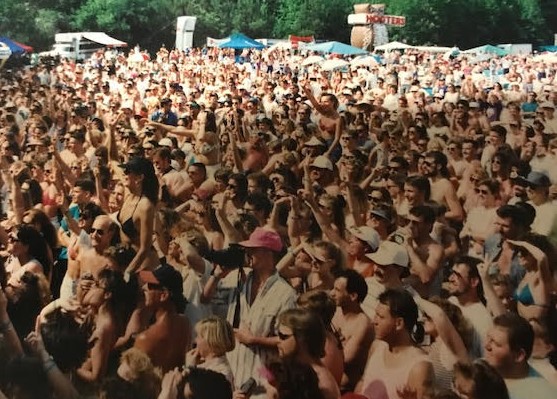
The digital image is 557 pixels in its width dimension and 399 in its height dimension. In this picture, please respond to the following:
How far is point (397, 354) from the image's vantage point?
8.10ft

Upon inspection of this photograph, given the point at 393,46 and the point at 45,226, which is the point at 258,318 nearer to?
the point at 45,226

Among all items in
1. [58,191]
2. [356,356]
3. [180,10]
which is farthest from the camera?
[180,10]

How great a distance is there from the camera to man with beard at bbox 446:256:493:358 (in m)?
2.58

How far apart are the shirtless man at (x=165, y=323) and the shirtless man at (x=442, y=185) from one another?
3.73 feet

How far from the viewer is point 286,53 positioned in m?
4.86

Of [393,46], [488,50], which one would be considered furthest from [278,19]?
[488,50]

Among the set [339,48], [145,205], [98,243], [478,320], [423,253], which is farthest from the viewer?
[339,48]

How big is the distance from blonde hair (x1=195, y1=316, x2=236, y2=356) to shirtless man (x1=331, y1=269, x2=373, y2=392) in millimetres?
366

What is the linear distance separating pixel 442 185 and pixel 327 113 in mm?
1549

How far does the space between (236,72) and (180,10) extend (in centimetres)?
111

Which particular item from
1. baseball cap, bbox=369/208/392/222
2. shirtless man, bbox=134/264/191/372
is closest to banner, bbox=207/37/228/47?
baseball cap, bbox=369/208/392/222

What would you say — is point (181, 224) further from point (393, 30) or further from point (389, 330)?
point (393, 30)

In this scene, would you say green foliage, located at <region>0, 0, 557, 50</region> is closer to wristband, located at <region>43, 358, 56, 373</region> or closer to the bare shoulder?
the bare shoulder

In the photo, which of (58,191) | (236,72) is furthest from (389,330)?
(236,72)
